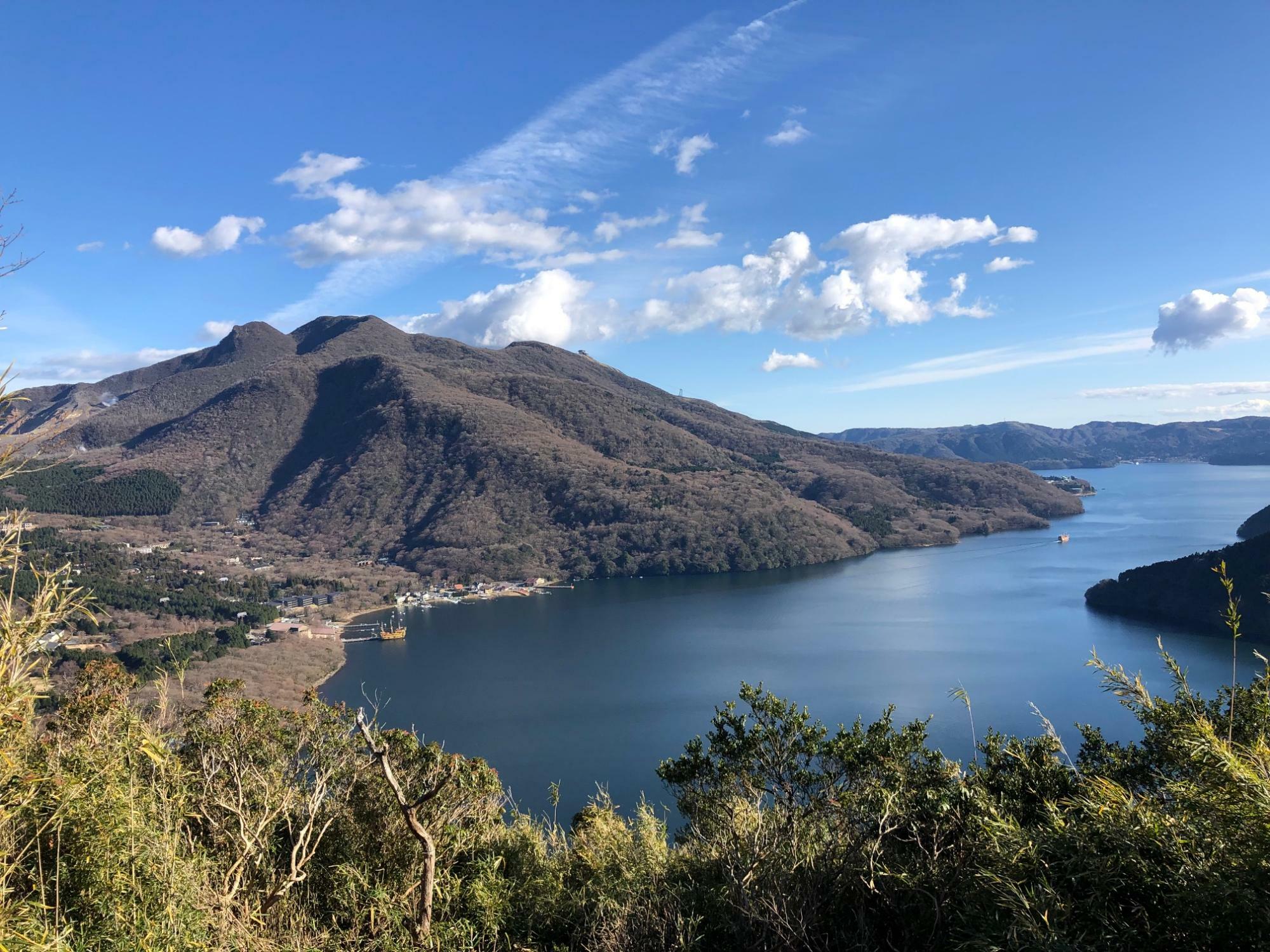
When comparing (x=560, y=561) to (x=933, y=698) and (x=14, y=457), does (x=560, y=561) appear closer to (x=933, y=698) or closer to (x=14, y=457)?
(x=933, y=698)

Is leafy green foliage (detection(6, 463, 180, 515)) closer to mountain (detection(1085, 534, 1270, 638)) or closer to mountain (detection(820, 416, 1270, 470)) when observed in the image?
mountain (detection(1085, 534, 1270, 638))

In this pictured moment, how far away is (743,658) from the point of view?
31.7 meters

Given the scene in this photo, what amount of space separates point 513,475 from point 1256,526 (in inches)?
2289

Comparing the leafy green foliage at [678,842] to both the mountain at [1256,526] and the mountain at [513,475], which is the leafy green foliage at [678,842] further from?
the mountain at [1256,526]

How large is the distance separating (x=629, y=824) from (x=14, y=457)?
37.1 ft

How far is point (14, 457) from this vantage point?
7.60 ft

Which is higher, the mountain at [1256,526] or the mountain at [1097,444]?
the mountain at [1097,444]

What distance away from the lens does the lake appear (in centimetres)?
2244

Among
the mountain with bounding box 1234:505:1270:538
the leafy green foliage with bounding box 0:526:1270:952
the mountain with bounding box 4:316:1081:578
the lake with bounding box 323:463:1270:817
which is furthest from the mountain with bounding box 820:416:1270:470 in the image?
the leafy green foliage with bounding box 0:526:1270:952

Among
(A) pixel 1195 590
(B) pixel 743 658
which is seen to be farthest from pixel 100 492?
(A) pixel 1195 590

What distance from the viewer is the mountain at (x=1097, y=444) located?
14650 centimetres

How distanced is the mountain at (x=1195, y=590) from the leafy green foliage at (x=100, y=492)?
77633 mm

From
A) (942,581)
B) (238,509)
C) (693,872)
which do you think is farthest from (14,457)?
(238,509)

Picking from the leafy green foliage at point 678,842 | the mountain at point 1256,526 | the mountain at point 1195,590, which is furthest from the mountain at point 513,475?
the leafy green foliage at point 678,842
